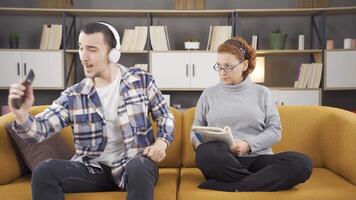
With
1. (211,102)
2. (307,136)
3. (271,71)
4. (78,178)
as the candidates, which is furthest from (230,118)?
(271,71)

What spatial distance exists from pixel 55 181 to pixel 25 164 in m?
0.51

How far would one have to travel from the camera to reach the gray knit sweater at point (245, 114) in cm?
212

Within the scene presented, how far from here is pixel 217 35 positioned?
14.1 ft

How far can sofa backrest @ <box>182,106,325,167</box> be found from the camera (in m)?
2.35

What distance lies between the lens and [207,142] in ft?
6.68

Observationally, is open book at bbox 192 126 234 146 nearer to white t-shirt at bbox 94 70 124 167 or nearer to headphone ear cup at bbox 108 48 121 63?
white t-shirt at bbox 94 70 124 167

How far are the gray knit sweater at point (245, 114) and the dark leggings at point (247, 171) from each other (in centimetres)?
11

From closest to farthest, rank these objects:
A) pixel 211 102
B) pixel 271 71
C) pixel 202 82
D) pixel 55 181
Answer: pixel 55 181 → pixel 211 102 → pixel 202 82 → pixel 271 71

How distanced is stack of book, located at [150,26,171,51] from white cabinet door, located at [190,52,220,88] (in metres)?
0.29

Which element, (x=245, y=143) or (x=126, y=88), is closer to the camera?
(x=126, y=88)

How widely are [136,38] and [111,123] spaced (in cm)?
251

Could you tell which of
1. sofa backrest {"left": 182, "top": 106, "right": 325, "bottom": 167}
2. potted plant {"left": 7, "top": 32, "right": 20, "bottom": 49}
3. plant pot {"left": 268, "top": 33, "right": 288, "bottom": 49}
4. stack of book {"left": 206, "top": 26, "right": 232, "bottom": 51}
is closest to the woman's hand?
sofa backrest {"left": 182, "top": 106, "right": 325, "bottom": 167}

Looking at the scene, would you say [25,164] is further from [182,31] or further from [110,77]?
[182,31]

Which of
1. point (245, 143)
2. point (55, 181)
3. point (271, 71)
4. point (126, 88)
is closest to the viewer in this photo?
point (55, 181)
